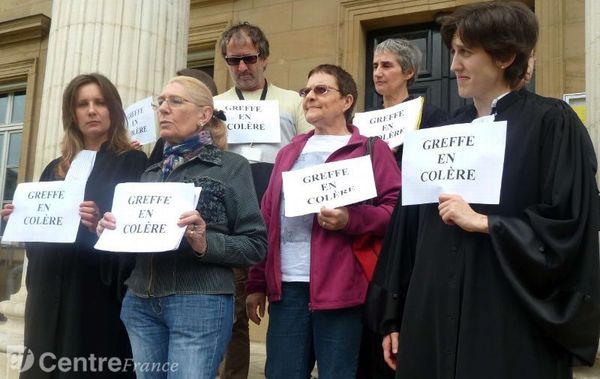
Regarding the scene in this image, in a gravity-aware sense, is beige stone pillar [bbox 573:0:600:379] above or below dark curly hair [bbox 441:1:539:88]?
above

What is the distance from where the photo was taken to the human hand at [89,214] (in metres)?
2.90

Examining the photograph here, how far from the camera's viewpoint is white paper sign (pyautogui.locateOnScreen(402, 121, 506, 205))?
203 centimetres

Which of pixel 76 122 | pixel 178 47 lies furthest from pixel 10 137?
pixel 76 122

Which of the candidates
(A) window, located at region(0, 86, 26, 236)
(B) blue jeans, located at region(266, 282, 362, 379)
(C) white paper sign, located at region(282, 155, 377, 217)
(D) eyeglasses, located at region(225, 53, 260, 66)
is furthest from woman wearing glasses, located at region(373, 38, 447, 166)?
(A) window, located at region(0, 86, 26, 236)

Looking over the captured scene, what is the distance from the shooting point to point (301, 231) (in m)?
2.88

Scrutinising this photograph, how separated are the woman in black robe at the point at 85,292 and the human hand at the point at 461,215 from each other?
1544 millimetres

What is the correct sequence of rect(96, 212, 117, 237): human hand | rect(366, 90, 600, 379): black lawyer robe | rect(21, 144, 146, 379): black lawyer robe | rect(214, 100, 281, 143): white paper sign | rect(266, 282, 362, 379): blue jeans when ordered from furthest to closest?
rect(214, 100, 281, 143): white paper sign
rect(21, 144, 146, 379): black lawyer robe
rect(266, 282, 362, 379): blue jeans
rect(96, 212, 117, 237): human hand
rect(366, 90, 600, 379): black lawyer robe

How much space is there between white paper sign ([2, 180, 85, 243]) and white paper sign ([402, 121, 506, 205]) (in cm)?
159

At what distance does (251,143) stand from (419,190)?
1.68 m

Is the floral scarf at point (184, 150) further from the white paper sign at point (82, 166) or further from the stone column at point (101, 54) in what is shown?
the stone column at point (101, 54)

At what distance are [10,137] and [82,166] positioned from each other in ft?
27.6

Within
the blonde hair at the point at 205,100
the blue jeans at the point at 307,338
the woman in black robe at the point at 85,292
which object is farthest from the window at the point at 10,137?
the blue jeans at the point at 307,338

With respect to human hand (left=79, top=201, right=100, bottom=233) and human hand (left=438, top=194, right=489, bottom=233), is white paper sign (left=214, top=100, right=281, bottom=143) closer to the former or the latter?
human hand (left=79, top=201, right=100, bottom=233)

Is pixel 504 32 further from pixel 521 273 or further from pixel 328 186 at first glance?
pixel 328 186
